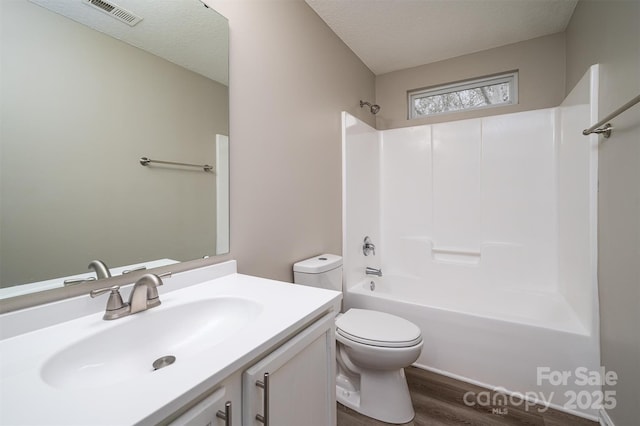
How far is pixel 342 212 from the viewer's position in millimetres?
2275

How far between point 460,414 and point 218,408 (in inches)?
61.4

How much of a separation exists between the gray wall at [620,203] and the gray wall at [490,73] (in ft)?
2.24

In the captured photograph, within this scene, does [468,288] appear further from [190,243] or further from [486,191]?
[190,243]

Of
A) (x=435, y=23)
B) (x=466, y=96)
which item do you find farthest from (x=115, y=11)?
(x=466, y=96)

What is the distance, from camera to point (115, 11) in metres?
0.94

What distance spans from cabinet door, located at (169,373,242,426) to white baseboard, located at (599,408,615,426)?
192 centimetres

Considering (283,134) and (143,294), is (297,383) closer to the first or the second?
(143,294)

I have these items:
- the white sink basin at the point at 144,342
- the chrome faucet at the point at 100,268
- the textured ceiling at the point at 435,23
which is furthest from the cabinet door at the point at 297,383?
the textured ceiling at the point at 435,23

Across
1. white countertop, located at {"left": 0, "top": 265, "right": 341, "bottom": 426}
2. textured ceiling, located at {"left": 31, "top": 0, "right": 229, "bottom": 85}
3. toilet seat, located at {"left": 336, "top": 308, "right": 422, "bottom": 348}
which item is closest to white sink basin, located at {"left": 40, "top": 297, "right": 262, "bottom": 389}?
white countertop, located at {"left": 0, "top": 265, "right": 341, "bottom": 426}

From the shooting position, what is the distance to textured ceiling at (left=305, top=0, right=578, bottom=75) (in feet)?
6.15

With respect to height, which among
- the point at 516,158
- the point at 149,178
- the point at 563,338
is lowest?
the point at 563,338

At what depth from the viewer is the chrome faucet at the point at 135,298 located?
84 centimetres

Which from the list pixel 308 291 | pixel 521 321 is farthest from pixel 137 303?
pixel 521 321

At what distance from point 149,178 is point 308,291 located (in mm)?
724
